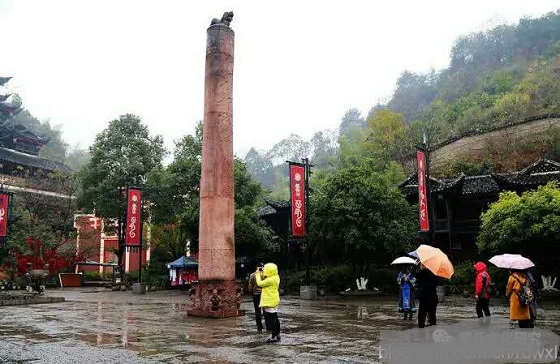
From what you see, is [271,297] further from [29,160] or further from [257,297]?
[29,160]

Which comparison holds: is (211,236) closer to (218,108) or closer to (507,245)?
(218,108)

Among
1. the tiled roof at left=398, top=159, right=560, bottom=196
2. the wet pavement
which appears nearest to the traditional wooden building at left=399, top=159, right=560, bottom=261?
the tiled roof at left=398, top=159, right=560, bottom=196

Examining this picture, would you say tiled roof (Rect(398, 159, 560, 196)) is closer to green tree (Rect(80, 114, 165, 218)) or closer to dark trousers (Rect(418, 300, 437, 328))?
green tree (Rect(80, 114, 165, 218))

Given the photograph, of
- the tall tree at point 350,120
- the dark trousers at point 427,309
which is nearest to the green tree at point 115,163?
the dark trousers at point 427,309

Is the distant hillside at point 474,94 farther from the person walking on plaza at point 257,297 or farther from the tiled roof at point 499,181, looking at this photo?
the person walking on plaza at point 257,297

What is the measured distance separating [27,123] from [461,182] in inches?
2686

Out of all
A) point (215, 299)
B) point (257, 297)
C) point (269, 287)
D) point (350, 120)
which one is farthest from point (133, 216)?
point (350, 120)

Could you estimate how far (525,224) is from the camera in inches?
828

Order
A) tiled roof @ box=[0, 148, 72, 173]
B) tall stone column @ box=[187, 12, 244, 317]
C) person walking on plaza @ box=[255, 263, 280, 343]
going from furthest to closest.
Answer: tiled roof @ box=[0, 148, 72, 173] → tall stone column @ box=[187, 12, 244, 317] → person walking on plaza @ box=[255, 263, 280, 343]

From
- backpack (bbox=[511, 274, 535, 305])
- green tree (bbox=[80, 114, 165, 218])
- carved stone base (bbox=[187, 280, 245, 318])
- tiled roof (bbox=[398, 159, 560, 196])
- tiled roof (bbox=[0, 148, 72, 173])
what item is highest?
tiled roof (bbox=[0, 148, 72, 173])

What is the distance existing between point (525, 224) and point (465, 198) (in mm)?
9886

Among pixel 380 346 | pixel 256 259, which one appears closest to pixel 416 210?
pixel 256 259

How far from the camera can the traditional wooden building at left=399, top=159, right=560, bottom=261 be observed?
2866 centimetres

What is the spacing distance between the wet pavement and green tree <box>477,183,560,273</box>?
24.6 ft
